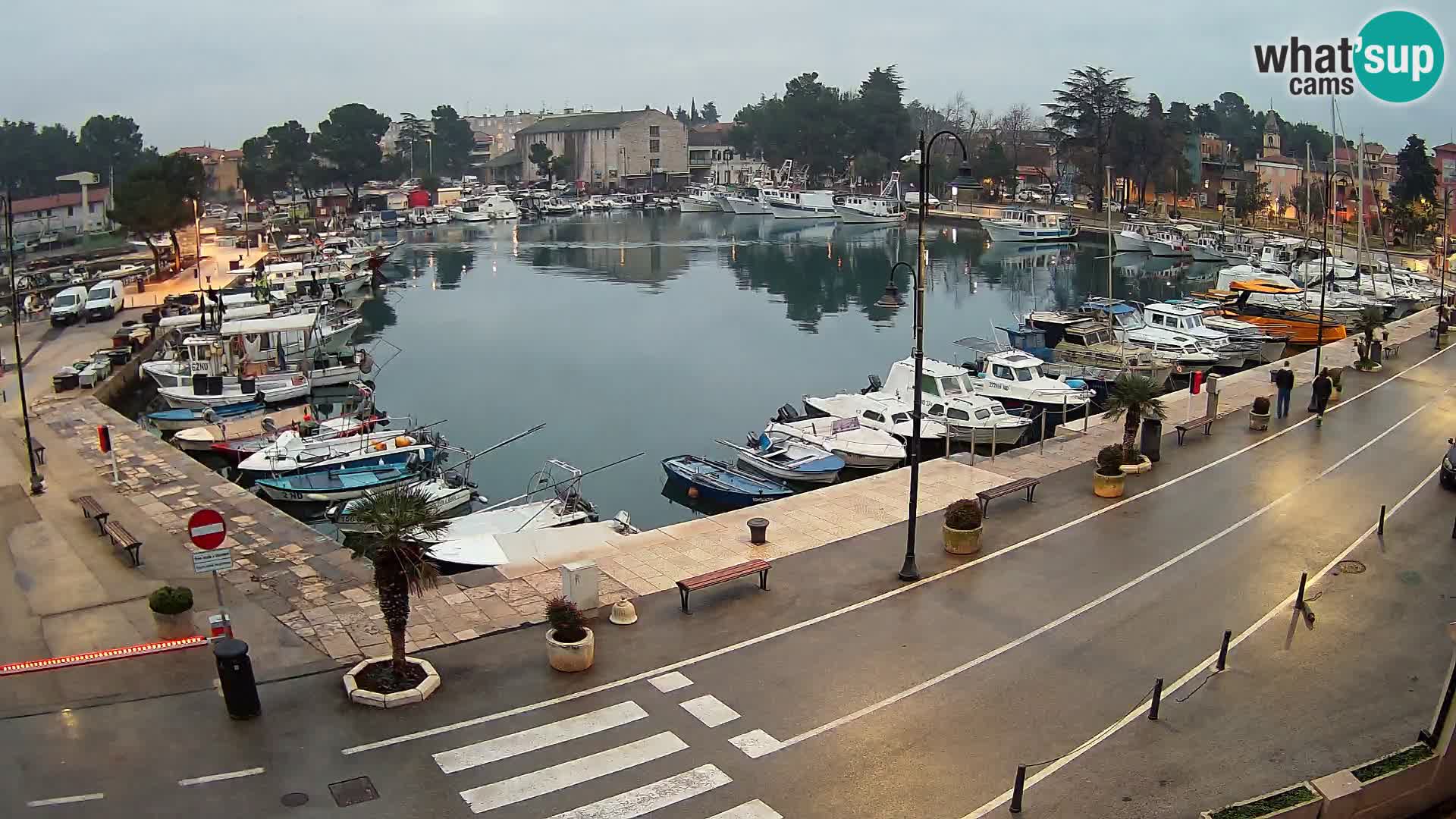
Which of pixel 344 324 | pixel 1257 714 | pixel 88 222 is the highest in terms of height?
pixel 88 222

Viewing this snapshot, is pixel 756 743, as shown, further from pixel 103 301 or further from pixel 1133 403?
pixel 103 301

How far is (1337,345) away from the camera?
44969mm

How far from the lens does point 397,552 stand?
14.1 metres

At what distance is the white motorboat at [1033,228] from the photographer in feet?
374

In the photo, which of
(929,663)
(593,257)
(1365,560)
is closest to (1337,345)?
(1365,560)

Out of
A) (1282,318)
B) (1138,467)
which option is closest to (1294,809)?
(1138,467)

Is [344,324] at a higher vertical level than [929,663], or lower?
higher

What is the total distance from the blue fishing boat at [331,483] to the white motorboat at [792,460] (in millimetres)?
9957

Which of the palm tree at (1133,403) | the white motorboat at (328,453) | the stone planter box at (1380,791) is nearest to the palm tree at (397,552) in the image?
the stone planter box at (1380,791)

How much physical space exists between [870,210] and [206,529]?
426ft

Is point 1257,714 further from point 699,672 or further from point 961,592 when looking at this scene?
point 699,672

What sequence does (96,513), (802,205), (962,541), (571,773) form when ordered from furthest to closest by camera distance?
(802,205), (96,513), (962,541), (571,773)

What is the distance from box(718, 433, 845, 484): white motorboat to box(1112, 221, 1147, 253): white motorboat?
80085mm

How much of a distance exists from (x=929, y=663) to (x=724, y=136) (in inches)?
7219
